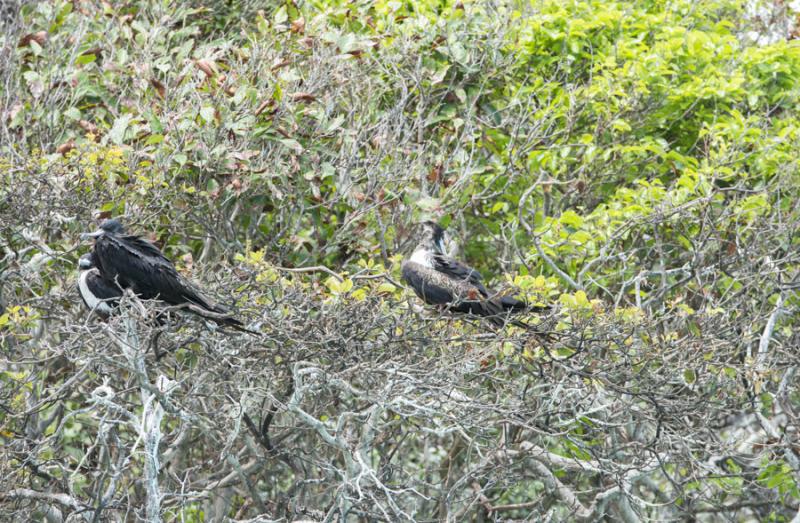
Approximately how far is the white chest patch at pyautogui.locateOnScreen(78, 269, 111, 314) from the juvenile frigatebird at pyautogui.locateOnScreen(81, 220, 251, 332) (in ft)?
0.41

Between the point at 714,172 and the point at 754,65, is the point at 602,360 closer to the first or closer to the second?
the point at 714,172

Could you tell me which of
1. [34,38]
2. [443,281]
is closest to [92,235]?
[443,281]

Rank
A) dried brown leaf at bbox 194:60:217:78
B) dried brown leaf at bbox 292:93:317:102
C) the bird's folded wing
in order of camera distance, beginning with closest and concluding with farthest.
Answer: the bird's folded wing → dried brown leaf at bbox 194:60:217:78 → dried brown leaf at bbox 292:93:317:102

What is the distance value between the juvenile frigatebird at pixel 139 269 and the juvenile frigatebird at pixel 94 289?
0.14 ft

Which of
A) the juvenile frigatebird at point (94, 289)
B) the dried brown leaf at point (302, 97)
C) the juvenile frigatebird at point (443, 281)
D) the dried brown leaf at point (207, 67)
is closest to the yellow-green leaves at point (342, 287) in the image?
the juvenile frigatebird at point (443, 281)

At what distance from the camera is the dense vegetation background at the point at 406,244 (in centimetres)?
708

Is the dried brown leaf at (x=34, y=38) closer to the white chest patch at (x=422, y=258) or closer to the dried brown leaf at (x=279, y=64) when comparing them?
the dried brown leaf at (x=279, y=64)

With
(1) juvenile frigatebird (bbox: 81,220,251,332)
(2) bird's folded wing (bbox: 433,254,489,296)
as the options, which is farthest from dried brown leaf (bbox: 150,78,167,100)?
(2) bird's folded wing (bbox: 433,254,489,296)

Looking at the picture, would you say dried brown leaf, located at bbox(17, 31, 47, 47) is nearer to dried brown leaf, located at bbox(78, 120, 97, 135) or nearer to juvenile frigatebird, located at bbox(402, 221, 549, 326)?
dried brown leaf, located at bbox(78, 120, 97, 135)

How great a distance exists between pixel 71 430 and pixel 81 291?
236 centimetres

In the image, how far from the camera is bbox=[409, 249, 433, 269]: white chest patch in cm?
835

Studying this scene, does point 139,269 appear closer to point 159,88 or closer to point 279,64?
point 159,88

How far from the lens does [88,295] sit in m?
7.36

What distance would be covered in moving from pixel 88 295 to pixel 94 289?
0.22 feet
